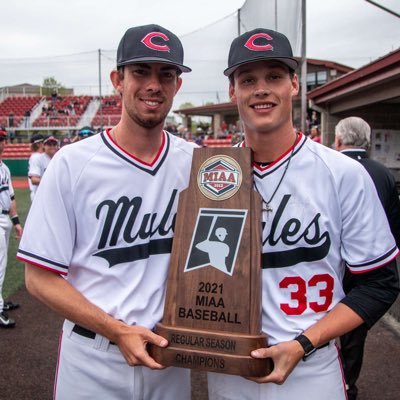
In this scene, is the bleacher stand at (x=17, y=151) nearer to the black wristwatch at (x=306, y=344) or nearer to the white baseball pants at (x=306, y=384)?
the white baseball pants at (x=306, y=384)

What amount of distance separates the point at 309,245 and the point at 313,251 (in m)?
0.03

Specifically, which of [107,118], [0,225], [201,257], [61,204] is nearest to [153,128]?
[61,204]

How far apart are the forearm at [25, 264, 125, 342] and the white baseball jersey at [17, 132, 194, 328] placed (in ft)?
0.17

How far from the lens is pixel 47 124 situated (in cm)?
2522

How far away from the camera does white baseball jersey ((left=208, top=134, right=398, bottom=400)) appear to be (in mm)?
1482

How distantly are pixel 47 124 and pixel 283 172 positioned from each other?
25627mm

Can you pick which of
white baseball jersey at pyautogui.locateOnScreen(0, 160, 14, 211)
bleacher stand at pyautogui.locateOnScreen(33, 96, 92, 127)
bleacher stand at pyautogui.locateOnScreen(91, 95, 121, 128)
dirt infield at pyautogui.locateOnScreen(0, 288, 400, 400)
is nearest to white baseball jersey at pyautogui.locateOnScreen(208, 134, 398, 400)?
dirt infield at pyautogui.locateOnScreen(0, 288, 400, 400)

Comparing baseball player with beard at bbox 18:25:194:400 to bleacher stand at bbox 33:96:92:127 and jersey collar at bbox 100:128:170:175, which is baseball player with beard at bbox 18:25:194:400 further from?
bleacher stand at bbox 33:96:92:127

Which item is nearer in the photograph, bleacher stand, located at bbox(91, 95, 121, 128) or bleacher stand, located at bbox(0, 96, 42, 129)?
bleacher stand, located at bbox(91, 95, 121, 128)

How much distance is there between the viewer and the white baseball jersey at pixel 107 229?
1.54 m

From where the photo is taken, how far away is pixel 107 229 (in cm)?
158

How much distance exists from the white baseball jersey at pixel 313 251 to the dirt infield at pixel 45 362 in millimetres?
1614

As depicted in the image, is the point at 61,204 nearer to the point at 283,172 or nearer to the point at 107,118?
the point at 283,172

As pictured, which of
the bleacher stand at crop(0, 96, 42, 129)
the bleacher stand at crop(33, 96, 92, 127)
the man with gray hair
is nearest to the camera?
the man with gray hair
